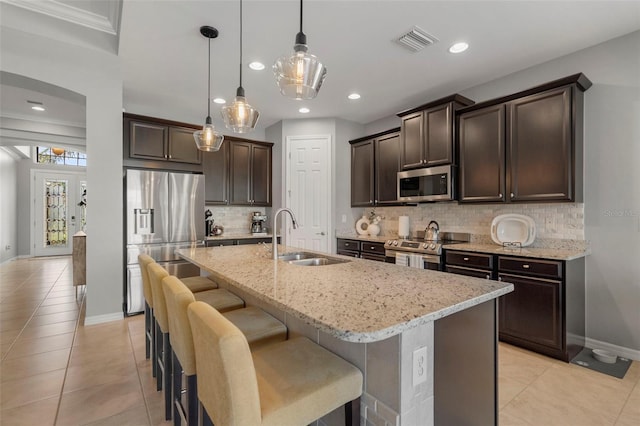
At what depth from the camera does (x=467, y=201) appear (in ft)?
11.4

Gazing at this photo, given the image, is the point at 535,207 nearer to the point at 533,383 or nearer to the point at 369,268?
the point at 533,383

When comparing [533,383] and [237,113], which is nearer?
[533,383]

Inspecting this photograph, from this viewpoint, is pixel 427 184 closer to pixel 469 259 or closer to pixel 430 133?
pixel 430 133

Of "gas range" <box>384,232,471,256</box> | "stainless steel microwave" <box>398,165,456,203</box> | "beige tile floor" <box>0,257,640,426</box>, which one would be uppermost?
"stainless steel microwave" <box>398,165,456,203</box>

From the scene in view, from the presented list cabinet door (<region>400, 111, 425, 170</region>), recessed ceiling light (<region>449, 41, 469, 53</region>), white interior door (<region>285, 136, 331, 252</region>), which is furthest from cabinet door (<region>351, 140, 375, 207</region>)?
recessed ceiling light (<region>449, 41, 469, 53</region>)

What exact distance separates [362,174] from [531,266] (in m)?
2.77

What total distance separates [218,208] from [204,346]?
4450 millimetres

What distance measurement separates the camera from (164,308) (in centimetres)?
171

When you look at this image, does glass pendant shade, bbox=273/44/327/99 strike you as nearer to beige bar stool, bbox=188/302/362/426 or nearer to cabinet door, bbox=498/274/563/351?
beige bar stool, bbox=188/302/362/426

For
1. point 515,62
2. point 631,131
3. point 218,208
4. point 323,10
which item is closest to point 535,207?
point 631,131

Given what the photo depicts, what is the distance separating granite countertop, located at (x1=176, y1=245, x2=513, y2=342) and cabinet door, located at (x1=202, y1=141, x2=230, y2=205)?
2948 mm

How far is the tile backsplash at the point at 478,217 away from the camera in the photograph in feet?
9.71

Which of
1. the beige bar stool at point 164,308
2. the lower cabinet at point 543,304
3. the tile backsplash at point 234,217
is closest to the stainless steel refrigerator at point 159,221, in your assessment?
the tile backsplash at point 234,217

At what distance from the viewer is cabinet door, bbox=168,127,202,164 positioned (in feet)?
14.2
